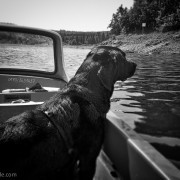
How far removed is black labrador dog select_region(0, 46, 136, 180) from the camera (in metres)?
2.40

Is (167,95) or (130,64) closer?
(130,64)

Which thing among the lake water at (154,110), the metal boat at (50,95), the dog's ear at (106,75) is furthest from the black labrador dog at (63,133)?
the lake water at (154,110)

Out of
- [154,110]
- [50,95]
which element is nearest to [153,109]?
[154,110]

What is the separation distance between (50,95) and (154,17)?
58.2 metres

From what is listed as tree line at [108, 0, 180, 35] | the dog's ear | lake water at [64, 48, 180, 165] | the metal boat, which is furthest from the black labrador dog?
tree line at [108, 0, 180, 35]

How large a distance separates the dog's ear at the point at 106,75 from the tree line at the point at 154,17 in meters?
41.4

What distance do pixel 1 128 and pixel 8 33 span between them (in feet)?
11.0

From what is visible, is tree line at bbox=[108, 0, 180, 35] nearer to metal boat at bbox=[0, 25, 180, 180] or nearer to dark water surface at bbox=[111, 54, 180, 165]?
dark water surface at bbox=[111, 54, 180, 165]

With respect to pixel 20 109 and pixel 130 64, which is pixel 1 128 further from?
pixel 130 64

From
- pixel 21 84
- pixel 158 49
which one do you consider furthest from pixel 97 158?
pixel 158 49

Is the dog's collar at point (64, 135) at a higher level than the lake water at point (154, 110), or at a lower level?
higher

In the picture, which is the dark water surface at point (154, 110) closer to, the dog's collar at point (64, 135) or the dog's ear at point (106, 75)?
the dog's ear at point (106, 75)

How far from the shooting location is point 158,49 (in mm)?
32469

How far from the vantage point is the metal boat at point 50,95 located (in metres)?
1.98
